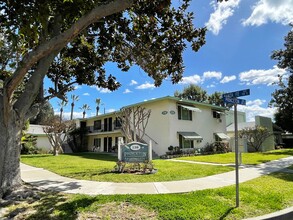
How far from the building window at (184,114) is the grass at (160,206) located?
58.5ft

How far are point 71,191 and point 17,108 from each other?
3.02 m

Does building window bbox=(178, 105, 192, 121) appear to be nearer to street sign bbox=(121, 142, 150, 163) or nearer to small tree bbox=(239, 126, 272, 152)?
small tree bbox=(239, 126, 272, 152)

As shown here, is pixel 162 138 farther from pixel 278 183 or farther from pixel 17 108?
pixel 17 108

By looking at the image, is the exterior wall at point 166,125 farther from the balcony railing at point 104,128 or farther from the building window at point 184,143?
the balcony railing at point 104,128

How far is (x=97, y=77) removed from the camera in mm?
11703

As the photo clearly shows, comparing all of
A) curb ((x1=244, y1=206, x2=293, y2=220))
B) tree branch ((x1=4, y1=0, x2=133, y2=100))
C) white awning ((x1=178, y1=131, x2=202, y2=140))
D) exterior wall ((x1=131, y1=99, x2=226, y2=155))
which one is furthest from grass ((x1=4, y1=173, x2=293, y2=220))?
white awning ((x1=178, y1=131, x2=202, y2=140))

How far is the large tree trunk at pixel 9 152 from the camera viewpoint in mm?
6590

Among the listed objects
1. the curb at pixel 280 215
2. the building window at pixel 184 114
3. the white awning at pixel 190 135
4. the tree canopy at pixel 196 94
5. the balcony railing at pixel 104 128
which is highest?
the tree canopy at pixel 196 94

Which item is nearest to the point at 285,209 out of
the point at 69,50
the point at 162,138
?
the point at 69,50

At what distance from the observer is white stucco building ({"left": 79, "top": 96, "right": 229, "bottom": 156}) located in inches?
939

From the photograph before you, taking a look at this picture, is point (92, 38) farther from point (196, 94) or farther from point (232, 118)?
point (196, 94)

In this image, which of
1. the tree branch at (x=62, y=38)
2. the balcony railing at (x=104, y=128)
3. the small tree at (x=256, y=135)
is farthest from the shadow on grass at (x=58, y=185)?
the small tree at (x=256, y=135)

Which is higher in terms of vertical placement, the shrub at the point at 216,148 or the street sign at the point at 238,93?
the street sign at the point at 238,93

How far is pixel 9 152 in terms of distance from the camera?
6730 mm
